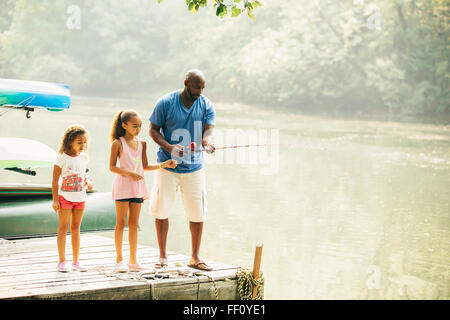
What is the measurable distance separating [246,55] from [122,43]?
900 cm

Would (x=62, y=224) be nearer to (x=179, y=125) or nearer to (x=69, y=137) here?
(x=69, y=137)

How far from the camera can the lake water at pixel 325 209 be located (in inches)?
281

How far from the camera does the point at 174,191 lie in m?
3.74

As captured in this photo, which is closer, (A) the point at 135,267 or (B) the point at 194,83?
(B) the point at 194,83

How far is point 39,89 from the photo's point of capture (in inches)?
225

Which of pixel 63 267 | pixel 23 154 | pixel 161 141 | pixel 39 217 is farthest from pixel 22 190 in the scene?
pixel 161 141

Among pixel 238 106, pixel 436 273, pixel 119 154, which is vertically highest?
pixel 238 106

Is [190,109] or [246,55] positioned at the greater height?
[246,55]

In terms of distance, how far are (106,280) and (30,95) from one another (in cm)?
248

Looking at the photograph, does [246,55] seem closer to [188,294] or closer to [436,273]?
[436,273]

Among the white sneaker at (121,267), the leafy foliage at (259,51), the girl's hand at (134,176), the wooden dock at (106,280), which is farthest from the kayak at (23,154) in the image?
the leafy foliage at (259,51)

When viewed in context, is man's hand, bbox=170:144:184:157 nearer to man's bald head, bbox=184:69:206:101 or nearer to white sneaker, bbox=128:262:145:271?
man's bald head, bbox=184:69:206:101
